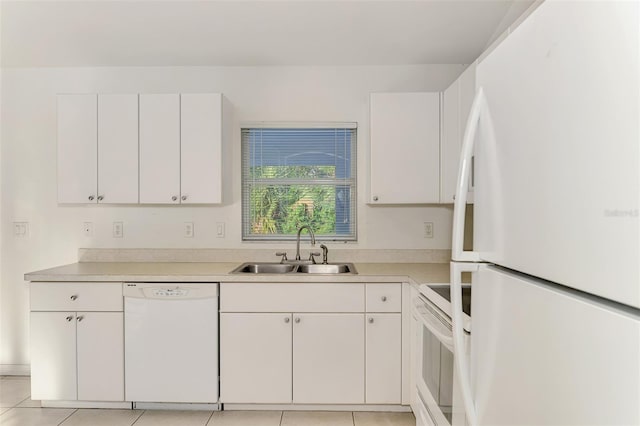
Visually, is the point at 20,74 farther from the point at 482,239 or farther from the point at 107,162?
the point at 482,239

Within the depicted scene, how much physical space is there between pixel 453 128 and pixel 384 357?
1.50m

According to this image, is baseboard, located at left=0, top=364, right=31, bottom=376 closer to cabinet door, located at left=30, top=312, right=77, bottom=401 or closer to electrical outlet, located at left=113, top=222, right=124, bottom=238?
cabinet door, located at left=30, top=312, right=77, bottom=401

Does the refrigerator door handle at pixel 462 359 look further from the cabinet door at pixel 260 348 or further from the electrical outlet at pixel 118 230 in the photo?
the electrical outlet at pixel 118 230

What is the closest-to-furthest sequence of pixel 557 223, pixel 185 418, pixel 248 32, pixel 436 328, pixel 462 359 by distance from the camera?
pixel 557 223 < pixel 462 359 < pixel 436 328 < pixel 185 418 < pixel 248 32

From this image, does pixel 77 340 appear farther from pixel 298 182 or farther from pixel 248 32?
pixel 248 32

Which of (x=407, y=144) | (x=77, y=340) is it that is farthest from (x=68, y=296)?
A: (x=407, y=144)

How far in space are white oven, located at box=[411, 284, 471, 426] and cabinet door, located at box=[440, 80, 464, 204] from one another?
905 millimetres

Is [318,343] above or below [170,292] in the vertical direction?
below

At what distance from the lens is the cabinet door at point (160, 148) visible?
2.85m

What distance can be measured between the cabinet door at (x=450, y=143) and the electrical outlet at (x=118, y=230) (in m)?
2.36

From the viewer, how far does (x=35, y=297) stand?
102 inches

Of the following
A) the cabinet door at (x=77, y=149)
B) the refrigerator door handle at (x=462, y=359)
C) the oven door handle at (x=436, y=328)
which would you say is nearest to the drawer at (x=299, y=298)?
the oven door handle at (x=436, y=328)

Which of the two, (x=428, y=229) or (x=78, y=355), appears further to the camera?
(x=428, y=229)

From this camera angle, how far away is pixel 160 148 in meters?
2.85
